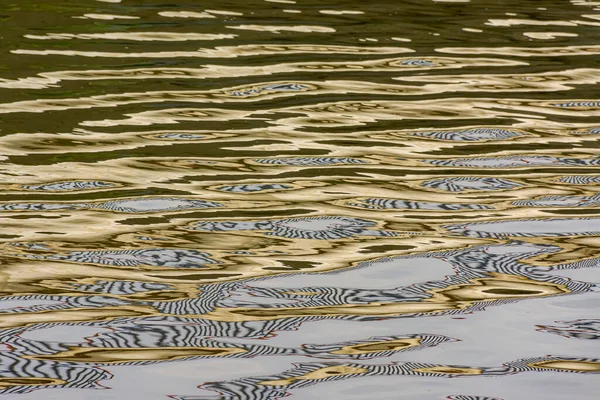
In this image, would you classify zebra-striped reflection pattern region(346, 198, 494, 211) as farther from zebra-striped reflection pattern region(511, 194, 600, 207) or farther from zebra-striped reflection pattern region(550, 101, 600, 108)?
zebra-striped reflection pattern region(550, 101, 600, 108)

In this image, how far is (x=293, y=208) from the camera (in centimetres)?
370

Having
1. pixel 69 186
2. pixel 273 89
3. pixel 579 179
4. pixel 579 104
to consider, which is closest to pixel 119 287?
pixel 69 186

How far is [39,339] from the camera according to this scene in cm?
258

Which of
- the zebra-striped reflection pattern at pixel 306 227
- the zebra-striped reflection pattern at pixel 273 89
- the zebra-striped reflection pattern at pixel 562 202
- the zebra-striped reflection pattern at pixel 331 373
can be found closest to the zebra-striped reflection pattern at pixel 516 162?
the zebra-striped reflection pattern at pixel 562 202

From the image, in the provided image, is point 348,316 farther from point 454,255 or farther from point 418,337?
point 454,255

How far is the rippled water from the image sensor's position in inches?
98.4

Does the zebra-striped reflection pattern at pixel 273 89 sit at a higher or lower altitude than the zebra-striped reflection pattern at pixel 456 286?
higher

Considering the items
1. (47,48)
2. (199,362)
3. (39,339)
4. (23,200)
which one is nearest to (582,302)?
(199,362)

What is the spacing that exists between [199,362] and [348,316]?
0.46 metres

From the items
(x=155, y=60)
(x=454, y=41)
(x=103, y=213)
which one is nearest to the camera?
(x=103, y=213)

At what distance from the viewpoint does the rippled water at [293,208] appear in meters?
2.50

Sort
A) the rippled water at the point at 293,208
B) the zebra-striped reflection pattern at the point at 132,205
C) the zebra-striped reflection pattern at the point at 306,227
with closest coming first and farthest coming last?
the rippled water at the point at 293,208
the zebra-striped reflection pattern at the point at 306,227
the zebra-striped reflection pattern at the point at 132,205

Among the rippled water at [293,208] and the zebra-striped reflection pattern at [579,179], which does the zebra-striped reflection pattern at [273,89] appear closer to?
the rippled water at [293,208]

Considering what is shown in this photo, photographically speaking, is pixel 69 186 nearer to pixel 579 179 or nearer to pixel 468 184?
pixel 468 184
